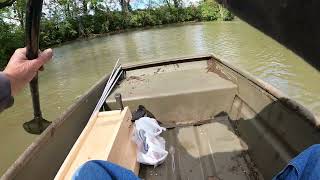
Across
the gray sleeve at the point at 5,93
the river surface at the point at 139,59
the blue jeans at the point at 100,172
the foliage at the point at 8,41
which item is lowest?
the river surface at the point at 139,59

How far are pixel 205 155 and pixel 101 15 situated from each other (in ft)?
76.2

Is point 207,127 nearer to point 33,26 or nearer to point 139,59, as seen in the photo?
point 33,26

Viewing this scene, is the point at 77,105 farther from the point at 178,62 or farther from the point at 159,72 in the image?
the point at 178,62

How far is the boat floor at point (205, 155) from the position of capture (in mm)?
2838

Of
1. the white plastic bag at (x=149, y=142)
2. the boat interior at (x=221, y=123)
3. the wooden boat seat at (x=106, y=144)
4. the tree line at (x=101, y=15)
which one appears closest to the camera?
the wooden boat seat at (x=106, y=144)

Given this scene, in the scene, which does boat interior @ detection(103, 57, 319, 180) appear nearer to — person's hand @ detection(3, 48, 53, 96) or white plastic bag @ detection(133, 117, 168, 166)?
white plastic bag @ detection(133, 117, 168, 166)

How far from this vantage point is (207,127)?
11.8ft

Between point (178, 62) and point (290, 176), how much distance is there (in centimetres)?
398

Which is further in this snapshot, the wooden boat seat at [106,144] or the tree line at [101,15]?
the tree line at [101,15]

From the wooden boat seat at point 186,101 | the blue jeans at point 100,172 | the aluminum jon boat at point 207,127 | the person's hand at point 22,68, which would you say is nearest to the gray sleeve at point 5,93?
the person's hand at point 22,68

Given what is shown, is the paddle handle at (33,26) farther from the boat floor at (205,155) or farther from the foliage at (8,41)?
the foliage at (8,41)

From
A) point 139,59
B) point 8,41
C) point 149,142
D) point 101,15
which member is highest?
point 101,15

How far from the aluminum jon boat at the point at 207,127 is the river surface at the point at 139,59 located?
2.17ft

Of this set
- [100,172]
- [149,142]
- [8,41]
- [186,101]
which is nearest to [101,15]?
[8,41]
